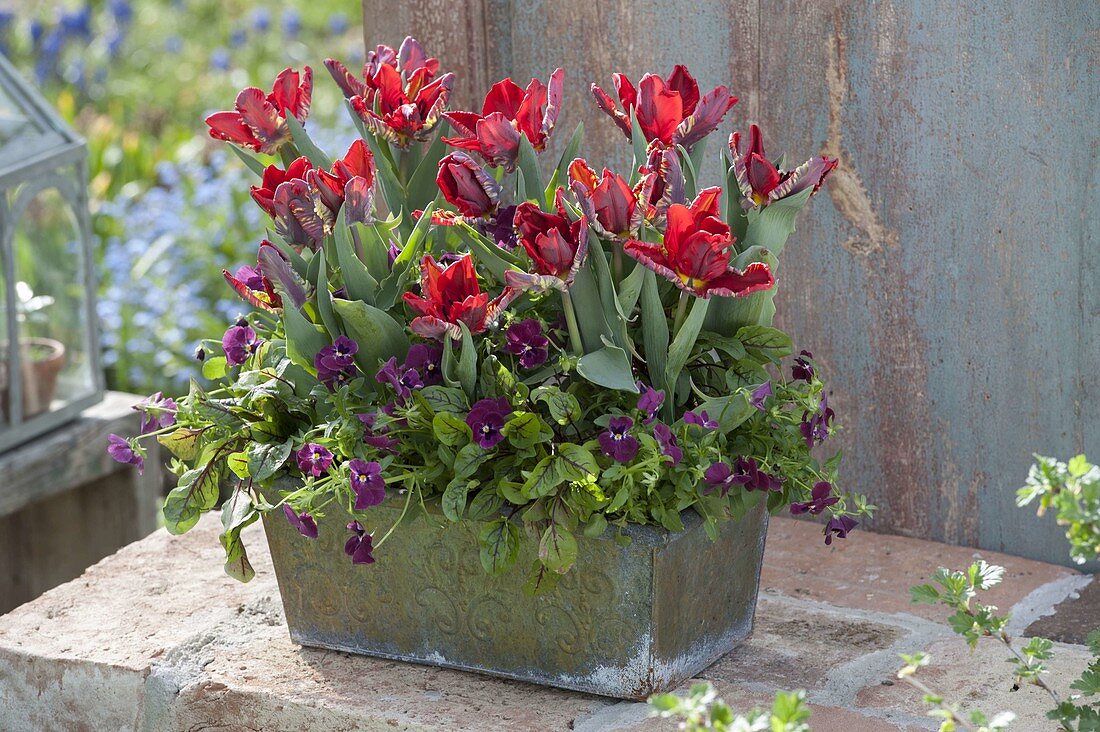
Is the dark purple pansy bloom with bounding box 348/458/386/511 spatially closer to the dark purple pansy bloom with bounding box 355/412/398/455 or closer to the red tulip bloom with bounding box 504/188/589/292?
the dark purple pansy bloom with bounding box 355/412/398/455

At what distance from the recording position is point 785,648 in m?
1.59

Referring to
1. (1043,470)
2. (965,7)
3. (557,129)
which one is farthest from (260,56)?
(1043,470)

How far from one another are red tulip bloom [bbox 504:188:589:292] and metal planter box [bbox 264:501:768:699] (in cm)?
28

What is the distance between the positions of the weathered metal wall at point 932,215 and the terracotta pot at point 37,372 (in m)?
1.51

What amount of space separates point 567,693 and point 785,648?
28 centimetres

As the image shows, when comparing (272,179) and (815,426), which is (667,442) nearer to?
Result: (815,426)

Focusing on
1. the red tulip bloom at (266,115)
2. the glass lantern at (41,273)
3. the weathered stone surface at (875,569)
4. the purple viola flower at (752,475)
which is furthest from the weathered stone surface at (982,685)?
the glass lantern at (41,273)

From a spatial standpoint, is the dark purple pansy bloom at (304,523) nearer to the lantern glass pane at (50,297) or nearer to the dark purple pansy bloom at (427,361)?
the dark purple pansy bloom at (427,361)

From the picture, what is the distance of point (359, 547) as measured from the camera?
1384 mm

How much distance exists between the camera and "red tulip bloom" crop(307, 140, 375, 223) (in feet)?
4.51

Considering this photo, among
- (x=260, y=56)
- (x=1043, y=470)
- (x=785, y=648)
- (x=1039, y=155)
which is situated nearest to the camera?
(x=1043, y=470)

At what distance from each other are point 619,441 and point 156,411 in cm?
54

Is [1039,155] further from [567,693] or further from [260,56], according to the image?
[260,56]

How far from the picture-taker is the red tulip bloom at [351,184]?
1.38m
